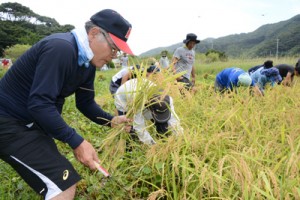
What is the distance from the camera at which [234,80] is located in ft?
12.1

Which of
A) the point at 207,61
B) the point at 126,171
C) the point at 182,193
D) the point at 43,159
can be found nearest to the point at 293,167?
the point at 182,193

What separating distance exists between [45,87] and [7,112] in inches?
13.7

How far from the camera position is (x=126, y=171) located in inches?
82.0

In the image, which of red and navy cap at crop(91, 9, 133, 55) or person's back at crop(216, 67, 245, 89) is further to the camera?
person's back at crop(216, 67, 245, 89)

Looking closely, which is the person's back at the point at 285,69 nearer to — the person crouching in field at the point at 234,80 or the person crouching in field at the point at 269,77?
the person crouching in field at the point at 269,77

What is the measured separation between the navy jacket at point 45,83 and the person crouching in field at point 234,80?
6.79ft

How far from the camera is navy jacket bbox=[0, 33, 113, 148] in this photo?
54.2 inches

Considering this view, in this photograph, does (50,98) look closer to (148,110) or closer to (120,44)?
(120,44)

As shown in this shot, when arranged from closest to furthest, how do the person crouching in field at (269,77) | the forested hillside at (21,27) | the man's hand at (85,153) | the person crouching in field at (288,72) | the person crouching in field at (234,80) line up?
the man's hand at (85,153) → the person crouching in field at (234,80) → the person crouching in field at (269,77) → the person crouching in field at (288,72) → the forested hillside at (21,27)

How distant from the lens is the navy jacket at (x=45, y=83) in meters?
1.38

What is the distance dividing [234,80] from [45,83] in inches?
109

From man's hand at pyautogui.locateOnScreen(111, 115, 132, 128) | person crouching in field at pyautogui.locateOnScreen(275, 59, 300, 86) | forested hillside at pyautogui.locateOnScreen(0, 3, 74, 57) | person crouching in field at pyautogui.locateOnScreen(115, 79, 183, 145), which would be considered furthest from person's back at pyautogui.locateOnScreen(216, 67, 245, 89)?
forested hillside at pyautogui.locateOnScreen(0, 3, 74, 57)

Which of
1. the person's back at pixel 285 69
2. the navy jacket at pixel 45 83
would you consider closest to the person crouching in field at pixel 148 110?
the navy jacket at pixel 45 83

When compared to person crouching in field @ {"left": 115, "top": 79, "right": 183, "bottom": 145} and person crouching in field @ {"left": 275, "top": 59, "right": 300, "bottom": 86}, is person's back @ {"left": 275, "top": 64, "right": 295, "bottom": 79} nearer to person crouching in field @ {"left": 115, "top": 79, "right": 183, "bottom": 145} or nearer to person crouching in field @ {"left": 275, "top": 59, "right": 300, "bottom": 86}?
person crouching in field @ {"left": 275, "top": 59, "right": 300, "bottom": 86}
